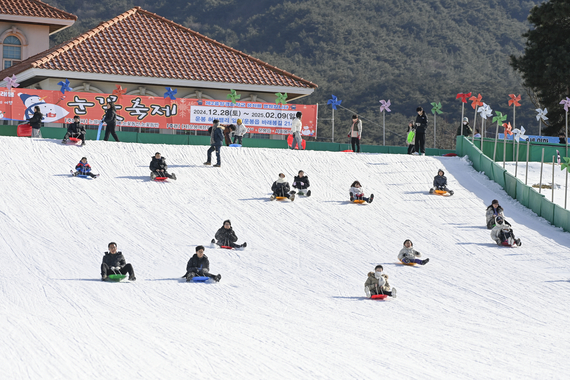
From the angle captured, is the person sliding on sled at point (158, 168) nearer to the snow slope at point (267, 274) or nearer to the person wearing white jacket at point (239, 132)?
the snow slope at point (267, 274)

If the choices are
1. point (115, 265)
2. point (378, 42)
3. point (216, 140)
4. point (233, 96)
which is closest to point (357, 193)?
point (216, 140)

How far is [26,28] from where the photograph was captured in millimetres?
37438

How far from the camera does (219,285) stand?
48.2ft

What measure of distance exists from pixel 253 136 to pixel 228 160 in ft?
20.0

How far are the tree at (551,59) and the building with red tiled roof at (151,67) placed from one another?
576 inches

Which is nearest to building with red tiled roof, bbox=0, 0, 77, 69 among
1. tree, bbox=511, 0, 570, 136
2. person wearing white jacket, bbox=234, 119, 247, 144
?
person wearing white jacket, bbox=234, 119, 247, 144

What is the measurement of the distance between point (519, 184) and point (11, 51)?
989 inches

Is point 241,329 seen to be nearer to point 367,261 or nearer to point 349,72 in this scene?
point 367,261

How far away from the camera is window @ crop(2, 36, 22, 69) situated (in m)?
37.1

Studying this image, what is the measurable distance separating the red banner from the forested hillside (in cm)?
4656

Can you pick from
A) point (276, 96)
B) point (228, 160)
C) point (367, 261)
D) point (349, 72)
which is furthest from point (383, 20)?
point (367, 261)

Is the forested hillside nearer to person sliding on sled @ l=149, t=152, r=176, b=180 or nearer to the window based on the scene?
the window

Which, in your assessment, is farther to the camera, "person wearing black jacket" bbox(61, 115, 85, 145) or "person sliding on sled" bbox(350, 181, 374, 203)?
"person wearing black jacket" bbox(61, 115, 85, 145)

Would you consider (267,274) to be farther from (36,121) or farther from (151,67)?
(151,67)
